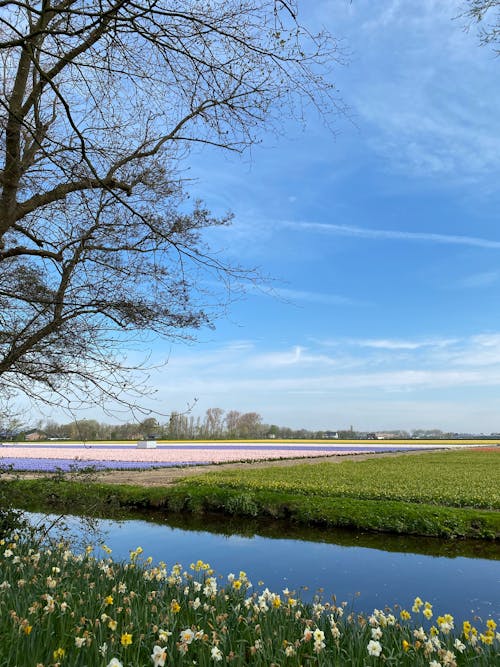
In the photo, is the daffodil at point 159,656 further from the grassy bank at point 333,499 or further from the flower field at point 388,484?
the flower field at point 388,484

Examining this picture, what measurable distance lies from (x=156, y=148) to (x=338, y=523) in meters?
9.43

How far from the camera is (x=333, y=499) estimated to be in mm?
13594

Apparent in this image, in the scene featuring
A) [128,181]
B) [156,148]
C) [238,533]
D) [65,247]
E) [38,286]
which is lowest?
A: [238,533]

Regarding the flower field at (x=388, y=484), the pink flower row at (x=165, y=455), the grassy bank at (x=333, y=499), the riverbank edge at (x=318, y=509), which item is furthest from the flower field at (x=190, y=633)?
the pink flower row at (x=165, y=455)

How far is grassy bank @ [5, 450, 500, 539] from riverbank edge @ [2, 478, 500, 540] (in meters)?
0.02

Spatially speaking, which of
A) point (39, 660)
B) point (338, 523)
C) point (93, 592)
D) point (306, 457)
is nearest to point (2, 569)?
point (93, 592)

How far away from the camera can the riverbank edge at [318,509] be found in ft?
36.4

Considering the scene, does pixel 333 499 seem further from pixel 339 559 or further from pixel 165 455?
pixel 165 455

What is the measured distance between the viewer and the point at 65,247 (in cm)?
585

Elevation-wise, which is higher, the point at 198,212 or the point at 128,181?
the point at 128,181

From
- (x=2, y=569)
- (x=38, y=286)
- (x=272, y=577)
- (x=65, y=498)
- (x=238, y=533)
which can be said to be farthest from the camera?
(x=238, y=533)

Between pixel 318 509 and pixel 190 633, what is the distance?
33.7ft

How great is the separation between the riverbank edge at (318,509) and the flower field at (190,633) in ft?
12.6

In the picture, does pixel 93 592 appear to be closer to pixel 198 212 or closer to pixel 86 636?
pixel 86 636
